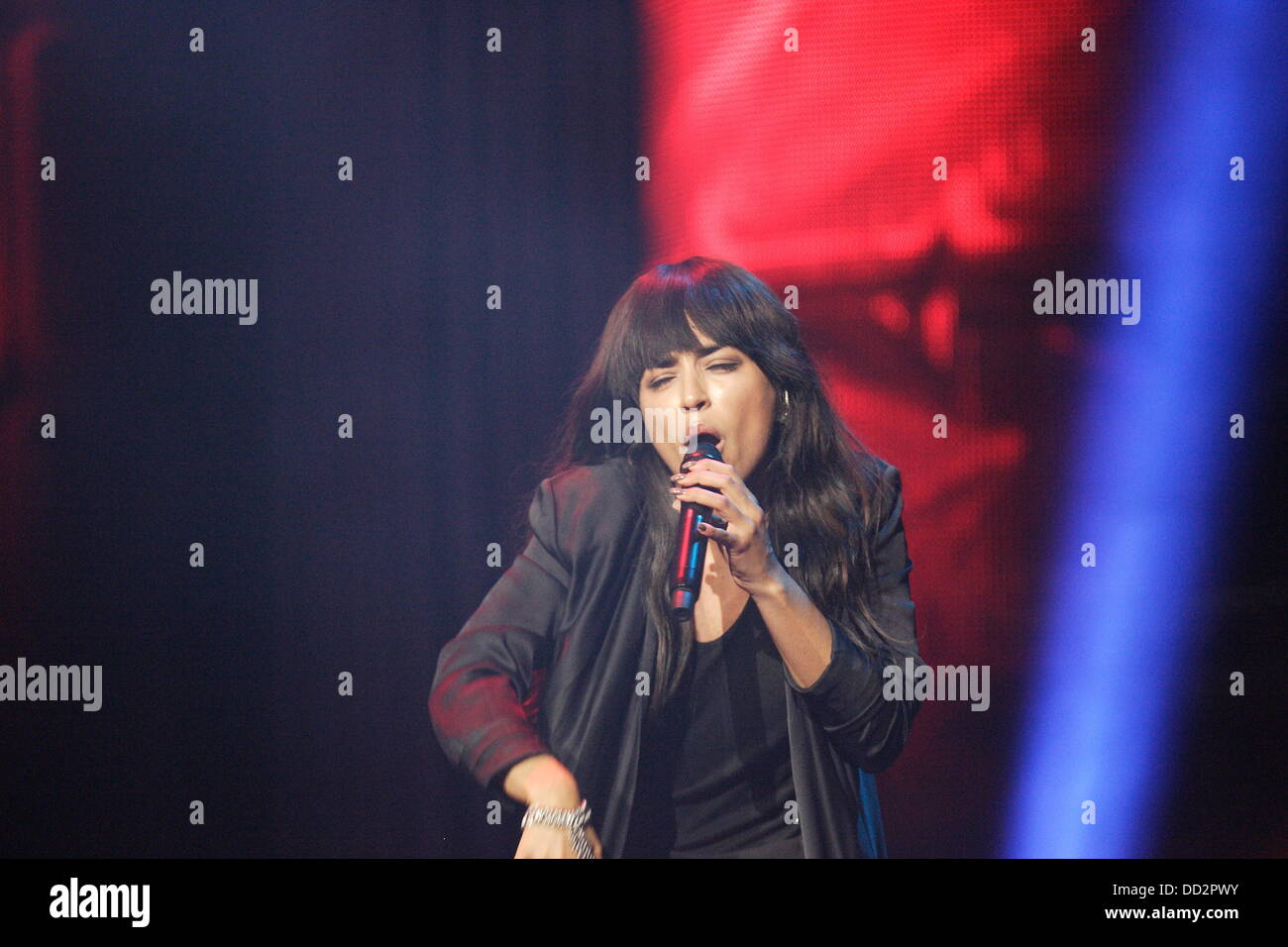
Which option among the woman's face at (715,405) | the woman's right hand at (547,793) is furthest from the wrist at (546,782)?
the woman's face at (715,405)

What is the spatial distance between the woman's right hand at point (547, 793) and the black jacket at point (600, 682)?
0.08 ft

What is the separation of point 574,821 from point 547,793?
0.33 feet

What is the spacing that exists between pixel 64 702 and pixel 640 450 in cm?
172

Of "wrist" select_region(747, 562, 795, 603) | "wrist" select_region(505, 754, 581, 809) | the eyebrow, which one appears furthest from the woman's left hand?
"wrist" select_region(505, 754, 581, 809)

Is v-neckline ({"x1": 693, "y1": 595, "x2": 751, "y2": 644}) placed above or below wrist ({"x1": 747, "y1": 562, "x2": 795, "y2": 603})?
below

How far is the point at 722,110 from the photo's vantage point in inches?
113

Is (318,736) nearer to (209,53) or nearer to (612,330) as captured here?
(612,330)

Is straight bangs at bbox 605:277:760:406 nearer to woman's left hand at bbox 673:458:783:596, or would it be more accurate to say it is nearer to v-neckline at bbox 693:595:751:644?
woman's left hand at bbox 673:458:783:596

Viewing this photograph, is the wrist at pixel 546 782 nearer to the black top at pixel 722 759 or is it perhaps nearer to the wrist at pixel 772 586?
the black top at pixel 722 759

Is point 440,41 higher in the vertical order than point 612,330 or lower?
higher

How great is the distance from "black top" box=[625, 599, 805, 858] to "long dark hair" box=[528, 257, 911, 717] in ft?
0.29

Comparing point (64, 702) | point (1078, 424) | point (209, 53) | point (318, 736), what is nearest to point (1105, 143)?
point (1078, 424)

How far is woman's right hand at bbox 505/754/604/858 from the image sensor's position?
9.05 ft

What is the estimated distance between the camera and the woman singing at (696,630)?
9.05ft
